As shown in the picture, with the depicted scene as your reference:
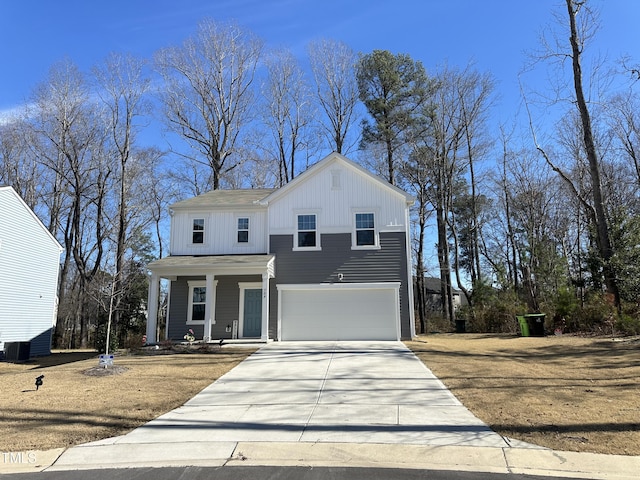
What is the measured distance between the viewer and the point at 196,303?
59.4ft

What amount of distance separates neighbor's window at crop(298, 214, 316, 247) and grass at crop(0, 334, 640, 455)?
19.1 feet

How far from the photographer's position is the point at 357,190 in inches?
703

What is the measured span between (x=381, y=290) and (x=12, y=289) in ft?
53.0

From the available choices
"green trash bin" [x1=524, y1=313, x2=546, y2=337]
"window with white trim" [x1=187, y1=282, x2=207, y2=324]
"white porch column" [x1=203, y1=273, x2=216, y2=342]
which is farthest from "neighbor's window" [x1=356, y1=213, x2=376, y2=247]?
"green trash bin" [x1=524, y1=313, x2=546, y2=337]

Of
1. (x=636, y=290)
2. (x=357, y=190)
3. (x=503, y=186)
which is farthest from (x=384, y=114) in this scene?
(x=636, y=290)

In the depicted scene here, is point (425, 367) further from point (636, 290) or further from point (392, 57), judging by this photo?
point (392, 57)

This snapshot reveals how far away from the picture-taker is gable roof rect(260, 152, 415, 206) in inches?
696

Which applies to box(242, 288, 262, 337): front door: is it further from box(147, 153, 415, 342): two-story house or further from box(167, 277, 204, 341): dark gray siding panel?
box(167, 277, 204, 341): dark gray siding panel

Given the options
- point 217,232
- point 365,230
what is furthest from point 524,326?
point 217,232

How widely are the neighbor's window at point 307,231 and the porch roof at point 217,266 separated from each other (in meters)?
1.50

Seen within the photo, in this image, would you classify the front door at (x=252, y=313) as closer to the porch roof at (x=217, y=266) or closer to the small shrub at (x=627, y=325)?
the porch roof at (x=217, y=266)

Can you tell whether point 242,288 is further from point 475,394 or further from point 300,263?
point 475,394

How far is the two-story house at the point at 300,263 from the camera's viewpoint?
1675 cm

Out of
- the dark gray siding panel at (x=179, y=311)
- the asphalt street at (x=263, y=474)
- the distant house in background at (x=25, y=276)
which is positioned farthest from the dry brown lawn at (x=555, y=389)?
the distant house in background at (x=25, y=276)
